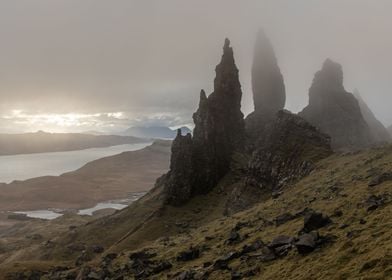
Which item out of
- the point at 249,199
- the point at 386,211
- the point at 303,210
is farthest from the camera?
the point at 249,199

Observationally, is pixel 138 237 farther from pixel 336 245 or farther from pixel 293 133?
pixel 336 245

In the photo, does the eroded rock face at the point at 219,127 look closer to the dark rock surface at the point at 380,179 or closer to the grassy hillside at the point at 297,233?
the grassy hillside at the point at 297,233

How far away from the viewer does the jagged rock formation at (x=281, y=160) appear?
355 feet

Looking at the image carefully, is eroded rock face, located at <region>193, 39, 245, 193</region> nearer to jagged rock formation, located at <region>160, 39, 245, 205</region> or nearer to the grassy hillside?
jagged rock formation, located at <region>160, 39, 245, 205</region>

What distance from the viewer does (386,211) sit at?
4584 centimetres

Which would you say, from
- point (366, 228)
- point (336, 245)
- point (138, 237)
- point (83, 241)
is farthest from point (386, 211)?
point (83, 241)

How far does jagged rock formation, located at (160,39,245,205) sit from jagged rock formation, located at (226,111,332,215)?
28.3 meters

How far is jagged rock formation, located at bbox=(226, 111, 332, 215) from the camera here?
108m

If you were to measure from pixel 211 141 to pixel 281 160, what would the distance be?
41.8 m

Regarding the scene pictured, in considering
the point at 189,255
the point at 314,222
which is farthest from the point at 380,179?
the point at 189,255

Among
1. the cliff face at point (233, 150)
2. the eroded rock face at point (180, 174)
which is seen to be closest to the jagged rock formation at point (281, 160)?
Answer: the cliff face at point (233, 150)

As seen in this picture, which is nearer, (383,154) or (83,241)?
(383,154)

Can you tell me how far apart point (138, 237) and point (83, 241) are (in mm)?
23789

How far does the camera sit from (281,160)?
112875 millimetres
